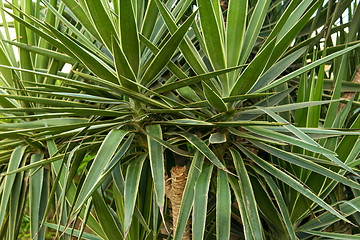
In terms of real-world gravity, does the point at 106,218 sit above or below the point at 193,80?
below

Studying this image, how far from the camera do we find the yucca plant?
30.0 inches

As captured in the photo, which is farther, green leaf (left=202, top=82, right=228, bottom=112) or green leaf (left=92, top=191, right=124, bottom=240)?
green leaf (left=92, top=191, right=124, bottom=240)

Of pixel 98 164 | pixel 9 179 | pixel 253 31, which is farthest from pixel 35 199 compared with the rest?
pixel 253 31

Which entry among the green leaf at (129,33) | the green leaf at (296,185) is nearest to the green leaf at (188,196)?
the green leaf at (296,185)

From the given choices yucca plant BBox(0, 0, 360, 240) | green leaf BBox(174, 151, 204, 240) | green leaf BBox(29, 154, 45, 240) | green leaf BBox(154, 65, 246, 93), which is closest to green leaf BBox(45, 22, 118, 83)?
yucca plant BBox(0, 0, 360, 240)

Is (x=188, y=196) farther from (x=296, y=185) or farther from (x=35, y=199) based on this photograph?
(x=35, y=199)

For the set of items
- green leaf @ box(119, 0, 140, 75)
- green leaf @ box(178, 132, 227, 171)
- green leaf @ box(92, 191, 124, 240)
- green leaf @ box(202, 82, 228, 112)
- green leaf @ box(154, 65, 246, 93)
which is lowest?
green leaf @ box(92, 191, 124, 240)

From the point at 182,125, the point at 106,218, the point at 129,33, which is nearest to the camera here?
the point at 129,33

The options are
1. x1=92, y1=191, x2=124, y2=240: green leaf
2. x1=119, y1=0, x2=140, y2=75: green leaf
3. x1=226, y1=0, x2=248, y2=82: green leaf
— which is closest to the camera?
x1=119, y1=0, x2=140, y2=75: green leaf

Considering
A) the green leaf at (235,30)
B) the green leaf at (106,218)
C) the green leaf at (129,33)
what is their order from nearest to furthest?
the green leaf at (129,33)
the green leaf at (235,30)
the green leaf at (106,218)

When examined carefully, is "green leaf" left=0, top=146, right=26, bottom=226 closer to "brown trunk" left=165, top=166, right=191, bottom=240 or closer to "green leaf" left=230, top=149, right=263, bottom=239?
"brown trunk" left=165, top=166, right=191, bottom=240

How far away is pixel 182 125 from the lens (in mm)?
864

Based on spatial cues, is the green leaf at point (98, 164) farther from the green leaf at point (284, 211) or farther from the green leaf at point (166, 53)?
the green leaf at point (284, 211)

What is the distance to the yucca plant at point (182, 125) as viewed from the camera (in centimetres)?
76
